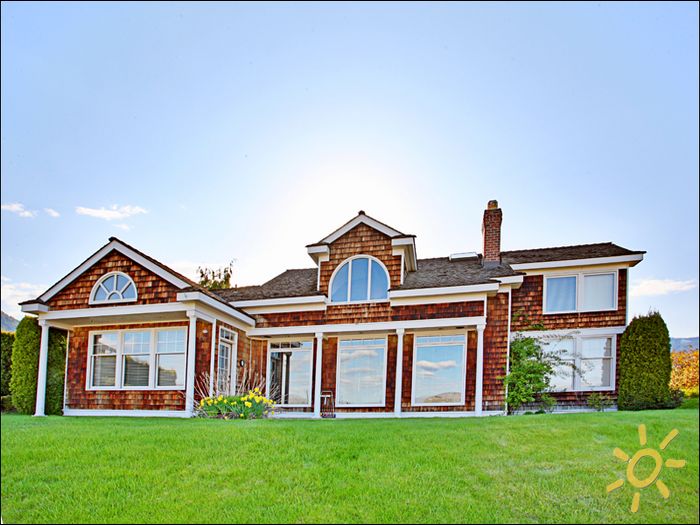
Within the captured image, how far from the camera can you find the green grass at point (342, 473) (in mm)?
7516

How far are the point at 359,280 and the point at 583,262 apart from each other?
644 cm

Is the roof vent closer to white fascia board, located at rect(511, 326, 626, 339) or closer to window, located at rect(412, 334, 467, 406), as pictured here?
white fascia board, located at rect(511, 326, 626, 339)

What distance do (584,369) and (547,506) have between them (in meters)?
11.2

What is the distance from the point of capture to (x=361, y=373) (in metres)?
17.8

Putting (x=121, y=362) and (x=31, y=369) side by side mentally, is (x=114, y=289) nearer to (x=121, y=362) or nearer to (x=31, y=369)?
(x=121, y=362)

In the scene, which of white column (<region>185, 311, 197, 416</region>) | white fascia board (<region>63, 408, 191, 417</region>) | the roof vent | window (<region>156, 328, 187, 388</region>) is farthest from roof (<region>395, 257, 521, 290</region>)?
white fascia board (<region>63, 408, 191, 417</region>)

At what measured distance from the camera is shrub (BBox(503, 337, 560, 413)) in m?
16.5

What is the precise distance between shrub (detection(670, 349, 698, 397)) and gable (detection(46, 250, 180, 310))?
16.5 meters

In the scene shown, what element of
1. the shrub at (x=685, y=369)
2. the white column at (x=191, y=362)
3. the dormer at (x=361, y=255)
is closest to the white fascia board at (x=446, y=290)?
the dormer at (x=361, y=255)

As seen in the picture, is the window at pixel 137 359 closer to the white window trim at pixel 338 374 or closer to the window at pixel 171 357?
the window at pixel 171 357

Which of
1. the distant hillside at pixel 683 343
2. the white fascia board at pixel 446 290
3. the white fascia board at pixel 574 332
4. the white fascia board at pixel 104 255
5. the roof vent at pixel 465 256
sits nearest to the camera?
the white fascia board at pixel 104 255

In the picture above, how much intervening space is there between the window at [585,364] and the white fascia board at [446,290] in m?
3.49

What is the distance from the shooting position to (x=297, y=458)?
911 centimetres

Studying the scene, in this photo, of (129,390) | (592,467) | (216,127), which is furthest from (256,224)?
(592,467)
